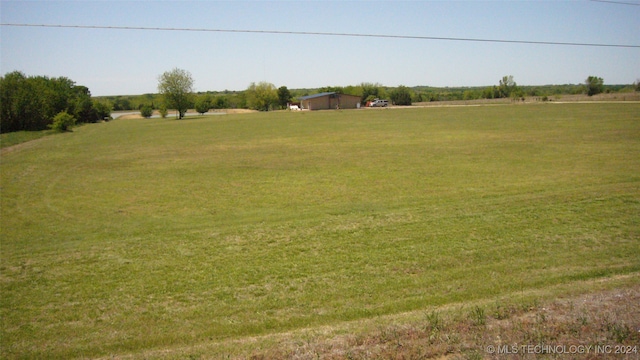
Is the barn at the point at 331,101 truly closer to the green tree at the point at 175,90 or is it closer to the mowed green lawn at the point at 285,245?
the green tree at the point at 175,90

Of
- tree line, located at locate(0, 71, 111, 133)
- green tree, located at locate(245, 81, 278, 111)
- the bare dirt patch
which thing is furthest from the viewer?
green tree, located at locate(245, 81, 278, 111)

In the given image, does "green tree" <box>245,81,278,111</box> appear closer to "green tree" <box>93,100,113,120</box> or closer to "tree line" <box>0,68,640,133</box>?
"tree line" <box>0,68,640,133</box>

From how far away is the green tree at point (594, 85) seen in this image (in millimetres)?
92294

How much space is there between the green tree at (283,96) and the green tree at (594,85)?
80.6 metres

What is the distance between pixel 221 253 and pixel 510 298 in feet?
17.4

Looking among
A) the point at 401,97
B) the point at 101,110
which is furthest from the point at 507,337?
the point at 401,97

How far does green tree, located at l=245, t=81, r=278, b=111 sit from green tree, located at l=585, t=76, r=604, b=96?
274ft

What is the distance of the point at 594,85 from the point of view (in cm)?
9494

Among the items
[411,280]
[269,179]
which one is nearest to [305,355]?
[411,280]

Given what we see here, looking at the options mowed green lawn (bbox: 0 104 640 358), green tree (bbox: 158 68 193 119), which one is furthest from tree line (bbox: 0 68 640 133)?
mowed green lawn (bbox: 0 104 640 358)

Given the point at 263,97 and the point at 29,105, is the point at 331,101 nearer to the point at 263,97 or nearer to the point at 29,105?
the point at 263,97

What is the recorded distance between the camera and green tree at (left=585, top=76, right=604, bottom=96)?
92294 millimetres

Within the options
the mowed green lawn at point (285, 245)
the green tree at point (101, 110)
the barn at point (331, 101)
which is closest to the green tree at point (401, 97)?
the barn at point (331, 101)

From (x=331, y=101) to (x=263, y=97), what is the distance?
101 feet
